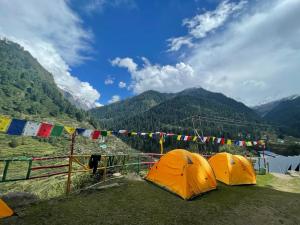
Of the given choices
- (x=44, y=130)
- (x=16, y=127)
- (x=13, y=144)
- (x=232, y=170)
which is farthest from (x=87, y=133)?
(x=13, y=144)

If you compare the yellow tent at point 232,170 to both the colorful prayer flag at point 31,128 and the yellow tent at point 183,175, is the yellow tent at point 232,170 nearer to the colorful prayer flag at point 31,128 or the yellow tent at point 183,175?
the yellow tent at point 183,175

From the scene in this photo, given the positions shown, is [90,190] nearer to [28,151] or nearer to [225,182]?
[225,182]

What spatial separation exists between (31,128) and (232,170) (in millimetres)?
11890

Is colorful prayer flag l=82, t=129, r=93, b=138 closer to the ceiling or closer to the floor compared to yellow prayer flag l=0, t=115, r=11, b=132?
closer to the ceiling

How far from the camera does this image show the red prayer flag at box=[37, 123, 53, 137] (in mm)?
9352

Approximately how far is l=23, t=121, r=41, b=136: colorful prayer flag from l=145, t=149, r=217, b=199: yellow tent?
261 inches

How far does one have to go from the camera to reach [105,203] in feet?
29.4

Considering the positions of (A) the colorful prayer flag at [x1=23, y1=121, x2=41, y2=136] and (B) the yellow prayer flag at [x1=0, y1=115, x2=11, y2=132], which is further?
(A) the colorful prayer flag at [x1=23, y1=121, x2=41, y2=136]

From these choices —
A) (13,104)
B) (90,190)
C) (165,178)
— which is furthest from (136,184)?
(13,104)

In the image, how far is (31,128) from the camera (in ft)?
29.5

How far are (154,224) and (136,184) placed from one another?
5.14 meters

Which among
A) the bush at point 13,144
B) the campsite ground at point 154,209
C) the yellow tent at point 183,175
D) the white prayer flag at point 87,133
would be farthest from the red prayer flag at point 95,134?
the bush at point 13,144

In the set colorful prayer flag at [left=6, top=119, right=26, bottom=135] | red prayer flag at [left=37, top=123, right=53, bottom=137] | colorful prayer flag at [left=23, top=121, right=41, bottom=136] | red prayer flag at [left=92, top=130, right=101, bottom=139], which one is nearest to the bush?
red prayer flag at [left=92, top=130, right=101, bottom=139]

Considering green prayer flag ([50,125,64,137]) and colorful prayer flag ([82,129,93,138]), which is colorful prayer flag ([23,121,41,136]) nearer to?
green prayer flag ([50,125,64,137])
